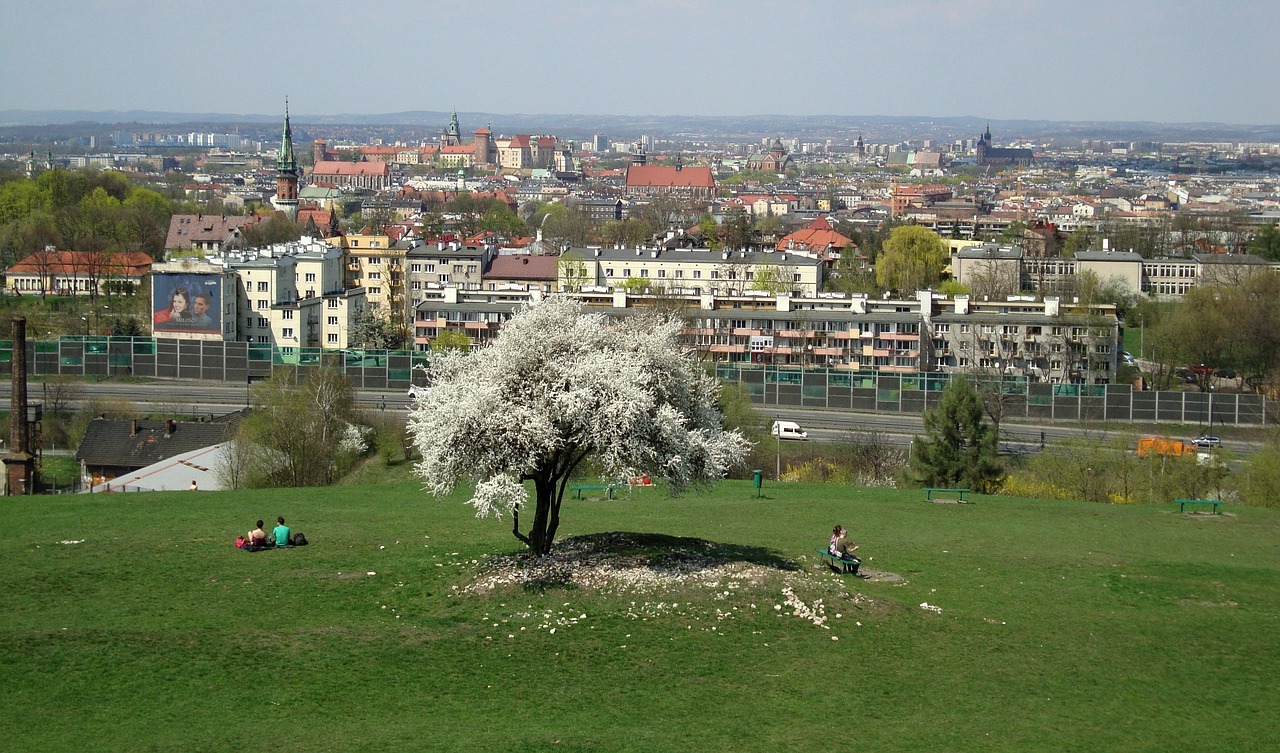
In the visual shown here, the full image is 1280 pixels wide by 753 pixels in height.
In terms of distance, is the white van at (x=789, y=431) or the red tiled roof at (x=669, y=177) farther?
the red tiled roof at (x=669, y=177)

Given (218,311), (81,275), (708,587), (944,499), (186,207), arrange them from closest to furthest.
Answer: (708,587)
(944,499)
(218,311)
(81,275)
(186,207)

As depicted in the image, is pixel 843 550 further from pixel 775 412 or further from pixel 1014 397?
pixel 1014 397

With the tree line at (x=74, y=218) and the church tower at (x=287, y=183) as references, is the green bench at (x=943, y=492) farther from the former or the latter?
the church tower at (x=287, y=183)

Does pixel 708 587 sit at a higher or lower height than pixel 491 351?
lower

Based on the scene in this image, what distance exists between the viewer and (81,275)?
73812 millimetres

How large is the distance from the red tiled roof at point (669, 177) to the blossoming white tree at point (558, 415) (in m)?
181

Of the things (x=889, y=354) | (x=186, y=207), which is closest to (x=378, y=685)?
(x=889, y=354)

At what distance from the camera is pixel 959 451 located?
1077 inches

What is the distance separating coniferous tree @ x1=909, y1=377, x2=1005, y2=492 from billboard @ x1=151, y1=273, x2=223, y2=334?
3449 centimetres

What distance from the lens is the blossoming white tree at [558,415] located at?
14500mm

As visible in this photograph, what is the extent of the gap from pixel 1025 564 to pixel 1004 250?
6596 centimetres

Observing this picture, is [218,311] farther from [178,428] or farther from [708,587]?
[708,587]

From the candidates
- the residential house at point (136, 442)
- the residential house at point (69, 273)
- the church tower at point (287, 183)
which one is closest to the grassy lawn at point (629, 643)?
the residential house at point (136, 442)

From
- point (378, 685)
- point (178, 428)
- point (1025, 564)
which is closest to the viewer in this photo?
point (378, 685)
